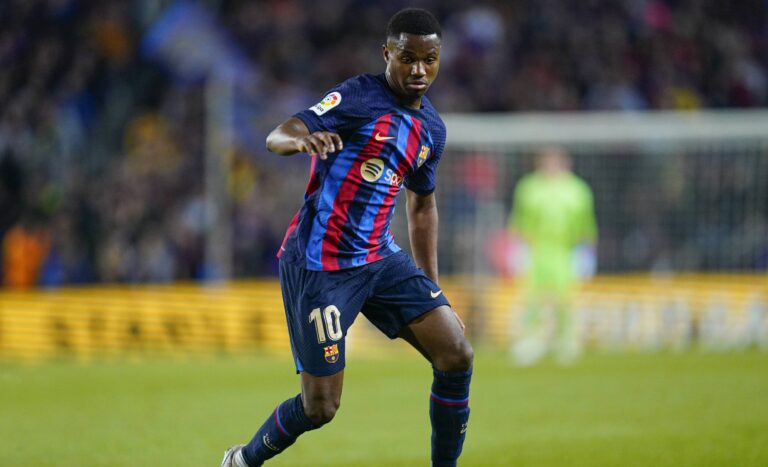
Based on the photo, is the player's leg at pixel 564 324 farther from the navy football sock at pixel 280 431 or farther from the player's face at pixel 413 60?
the player's face at pixel 413 60

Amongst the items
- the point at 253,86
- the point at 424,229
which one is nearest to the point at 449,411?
the point at 424,229

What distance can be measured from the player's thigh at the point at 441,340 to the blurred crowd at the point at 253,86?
11.5 metres

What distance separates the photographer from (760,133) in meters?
17.7

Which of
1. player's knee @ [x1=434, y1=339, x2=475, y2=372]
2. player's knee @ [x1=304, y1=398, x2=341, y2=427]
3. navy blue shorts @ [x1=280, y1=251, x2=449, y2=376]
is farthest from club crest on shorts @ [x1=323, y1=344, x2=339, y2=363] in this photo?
player's knee @ [x1=434, y1=339, x2=475, y2=372]

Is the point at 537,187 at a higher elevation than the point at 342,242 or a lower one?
lower

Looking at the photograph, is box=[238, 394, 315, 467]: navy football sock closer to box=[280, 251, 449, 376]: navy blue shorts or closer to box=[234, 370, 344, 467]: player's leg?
box=[234, 370, 344, 467]: player's leg

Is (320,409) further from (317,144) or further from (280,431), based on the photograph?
(317,144)

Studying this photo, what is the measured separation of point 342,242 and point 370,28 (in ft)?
56.8

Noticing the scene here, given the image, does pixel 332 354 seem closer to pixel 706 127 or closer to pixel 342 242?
pixel 342 242

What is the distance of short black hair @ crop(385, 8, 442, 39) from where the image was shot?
5984 millimetres

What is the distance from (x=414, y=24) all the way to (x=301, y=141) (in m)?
1.05

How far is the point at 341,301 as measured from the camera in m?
6.09

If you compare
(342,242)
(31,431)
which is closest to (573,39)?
(31,431)

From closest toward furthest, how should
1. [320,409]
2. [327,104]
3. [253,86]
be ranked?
[327,104], [320,409], [253,86]
